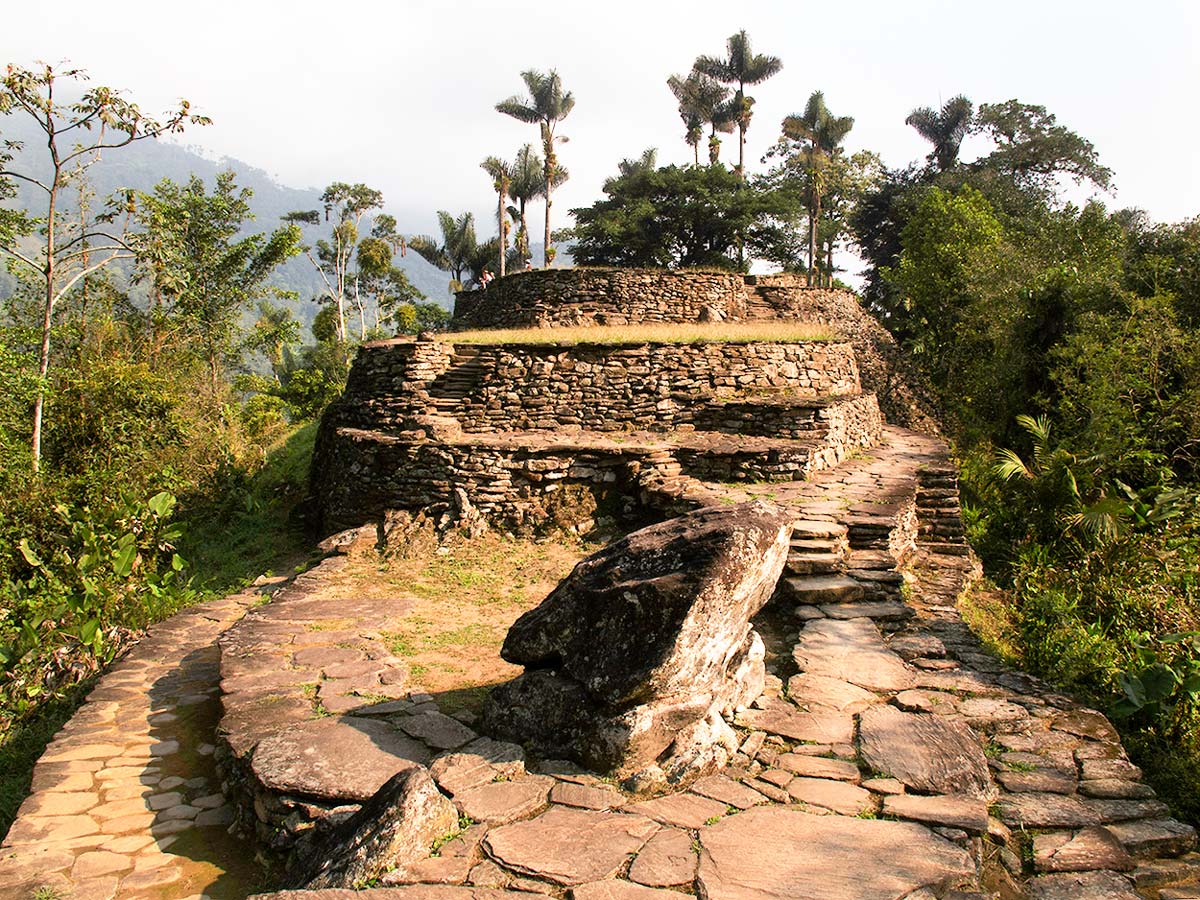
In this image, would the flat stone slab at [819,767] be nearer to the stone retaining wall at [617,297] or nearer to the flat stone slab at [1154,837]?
the flat stone slab at [1154,837]

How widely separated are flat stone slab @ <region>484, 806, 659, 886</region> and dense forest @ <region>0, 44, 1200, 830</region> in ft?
10.2

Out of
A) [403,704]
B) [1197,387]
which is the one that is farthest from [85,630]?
[1197,387]

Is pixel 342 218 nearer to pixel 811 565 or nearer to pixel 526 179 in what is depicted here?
pixel 526 179

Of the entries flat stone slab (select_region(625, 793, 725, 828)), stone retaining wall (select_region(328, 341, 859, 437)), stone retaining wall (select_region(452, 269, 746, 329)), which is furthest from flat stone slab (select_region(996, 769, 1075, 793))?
stone retaining wall (select_region(452, 269, 746, 329))

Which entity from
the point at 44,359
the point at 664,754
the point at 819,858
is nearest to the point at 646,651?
the point at 664,754

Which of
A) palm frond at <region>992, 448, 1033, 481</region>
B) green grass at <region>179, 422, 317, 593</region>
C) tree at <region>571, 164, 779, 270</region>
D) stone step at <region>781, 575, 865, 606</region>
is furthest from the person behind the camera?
tree at <region>571, 164, 779, 270</region>

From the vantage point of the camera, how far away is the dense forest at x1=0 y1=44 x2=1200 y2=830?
21.0ft

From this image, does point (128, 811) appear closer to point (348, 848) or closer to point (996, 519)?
point (348, 848)

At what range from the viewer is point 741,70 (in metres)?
31.7

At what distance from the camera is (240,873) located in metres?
3.73

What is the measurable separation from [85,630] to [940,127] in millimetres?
36648

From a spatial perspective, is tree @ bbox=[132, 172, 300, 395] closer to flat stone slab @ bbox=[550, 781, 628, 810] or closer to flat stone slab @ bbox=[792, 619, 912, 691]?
flat stone slab @ bbox=[792, 619, 912, 691]

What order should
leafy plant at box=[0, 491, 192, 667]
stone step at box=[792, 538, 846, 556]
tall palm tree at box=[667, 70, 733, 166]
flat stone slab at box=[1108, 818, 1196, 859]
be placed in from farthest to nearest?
tall palm tree at box=[667, 70, 733, 166] → leafy plant at box=[0, 491, 192, 667] → stone step at box=[792, 538, 846, 556] → flat stone slab at box=[1108, 818, 1196, 859]

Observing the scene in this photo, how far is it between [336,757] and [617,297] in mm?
Result: 14918
